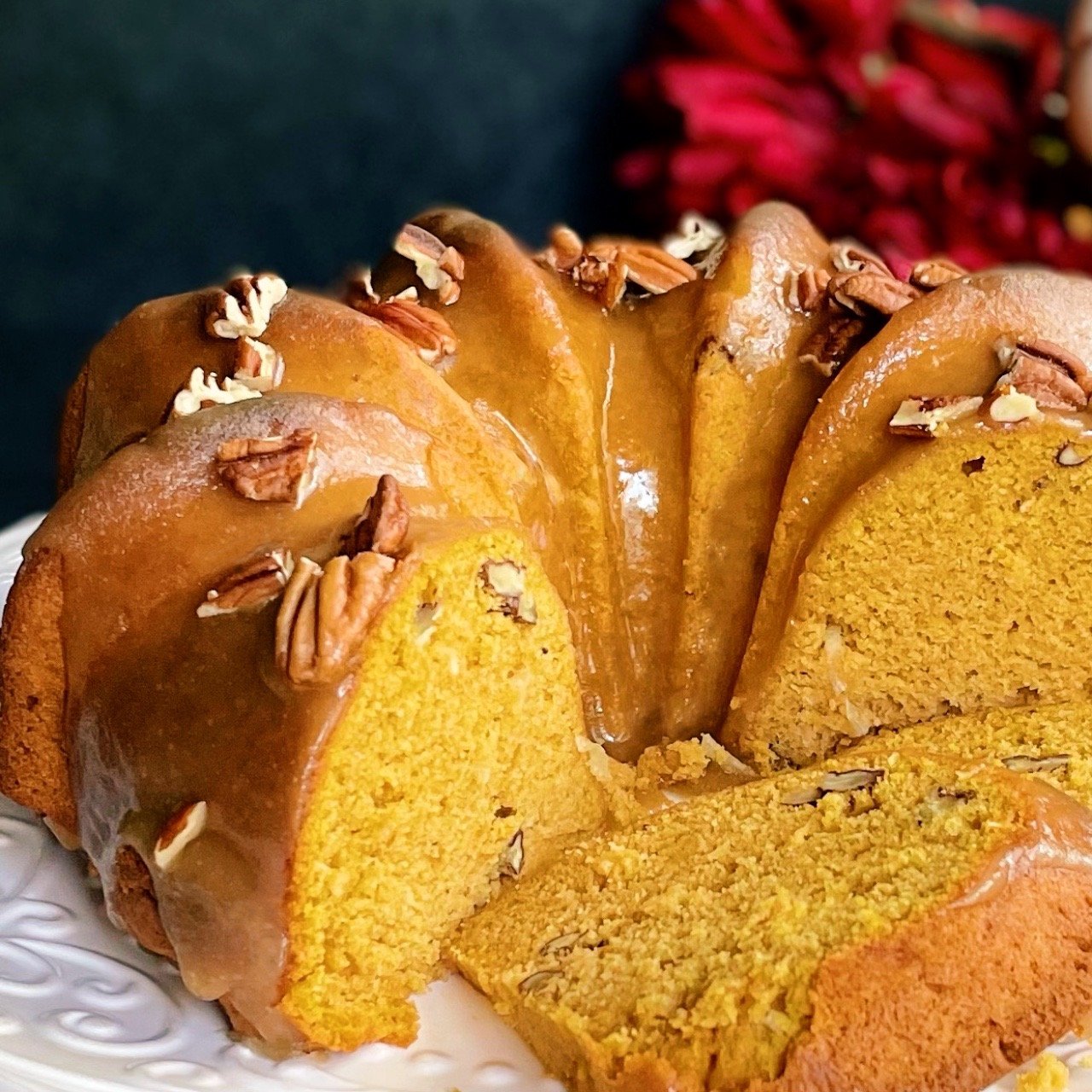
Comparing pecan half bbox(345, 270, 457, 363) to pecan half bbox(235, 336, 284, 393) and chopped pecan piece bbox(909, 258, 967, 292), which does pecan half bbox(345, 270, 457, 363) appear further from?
chopped pecan piece bbox(909, 258, 967, 292)

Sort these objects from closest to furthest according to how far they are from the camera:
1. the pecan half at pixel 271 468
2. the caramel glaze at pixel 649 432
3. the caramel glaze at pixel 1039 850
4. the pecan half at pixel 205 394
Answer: the caramel glaze at pixel 1039 850
the pecan half at pixel 271 468
the pecan half at pixel 205 394
the caramel glaze at pixel 649 432

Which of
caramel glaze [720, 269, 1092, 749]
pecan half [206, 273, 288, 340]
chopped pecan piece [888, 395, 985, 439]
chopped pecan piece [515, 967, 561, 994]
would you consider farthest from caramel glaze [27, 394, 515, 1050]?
chopped pecan piece [888, 395, 985, 439]

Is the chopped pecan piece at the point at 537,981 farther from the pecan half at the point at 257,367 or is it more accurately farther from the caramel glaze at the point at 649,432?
the pecan half at the point at 257,367

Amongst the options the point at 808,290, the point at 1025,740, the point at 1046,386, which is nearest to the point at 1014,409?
the point at 1046,386

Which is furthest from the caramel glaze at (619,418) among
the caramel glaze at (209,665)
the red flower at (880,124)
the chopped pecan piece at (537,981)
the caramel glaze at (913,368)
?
the red flower at (880,124)

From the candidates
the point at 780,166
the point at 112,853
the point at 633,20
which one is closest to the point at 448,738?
the point at 112,853

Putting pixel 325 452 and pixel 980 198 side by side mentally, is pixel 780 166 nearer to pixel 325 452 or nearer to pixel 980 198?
pixel 980 198
